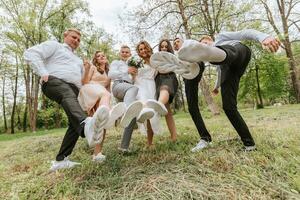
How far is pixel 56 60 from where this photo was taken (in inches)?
169

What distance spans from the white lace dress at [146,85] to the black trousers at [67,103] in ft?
3.47

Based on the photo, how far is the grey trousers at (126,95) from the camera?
4.69m

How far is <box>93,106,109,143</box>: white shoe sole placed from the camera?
3368 mm

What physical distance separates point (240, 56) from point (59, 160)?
2.78 meters

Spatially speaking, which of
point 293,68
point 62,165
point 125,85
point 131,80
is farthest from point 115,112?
point 293,68

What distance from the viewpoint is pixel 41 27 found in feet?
77.6

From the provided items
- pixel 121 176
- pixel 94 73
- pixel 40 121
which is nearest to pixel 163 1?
pixel 94 73

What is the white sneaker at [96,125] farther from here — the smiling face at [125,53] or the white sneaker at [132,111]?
the smiling face at [125,53]

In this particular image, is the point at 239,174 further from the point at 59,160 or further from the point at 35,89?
the point at 35,89

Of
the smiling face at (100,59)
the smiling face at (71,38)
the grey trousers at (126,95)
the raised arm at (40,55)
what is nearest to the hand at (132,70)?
the grey trousers at (126,95)

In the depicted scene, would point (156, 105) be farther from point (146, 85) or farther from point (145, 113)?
point (146, 85)

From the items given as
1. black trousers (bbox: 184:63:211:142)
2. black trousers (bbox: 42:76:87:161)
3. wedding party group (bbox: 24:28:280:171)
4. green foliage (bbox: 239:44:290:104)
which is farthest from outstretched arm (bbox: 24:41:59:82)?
green foliage (bbox: 239:44:290:104)

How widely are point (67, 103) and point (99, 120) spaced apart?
0.74m

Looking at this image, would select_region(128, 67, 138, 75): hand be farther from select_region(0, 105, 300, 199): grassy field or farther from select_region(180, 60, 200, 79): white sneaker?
select_region(0, 105, 300, 199): grassy field
